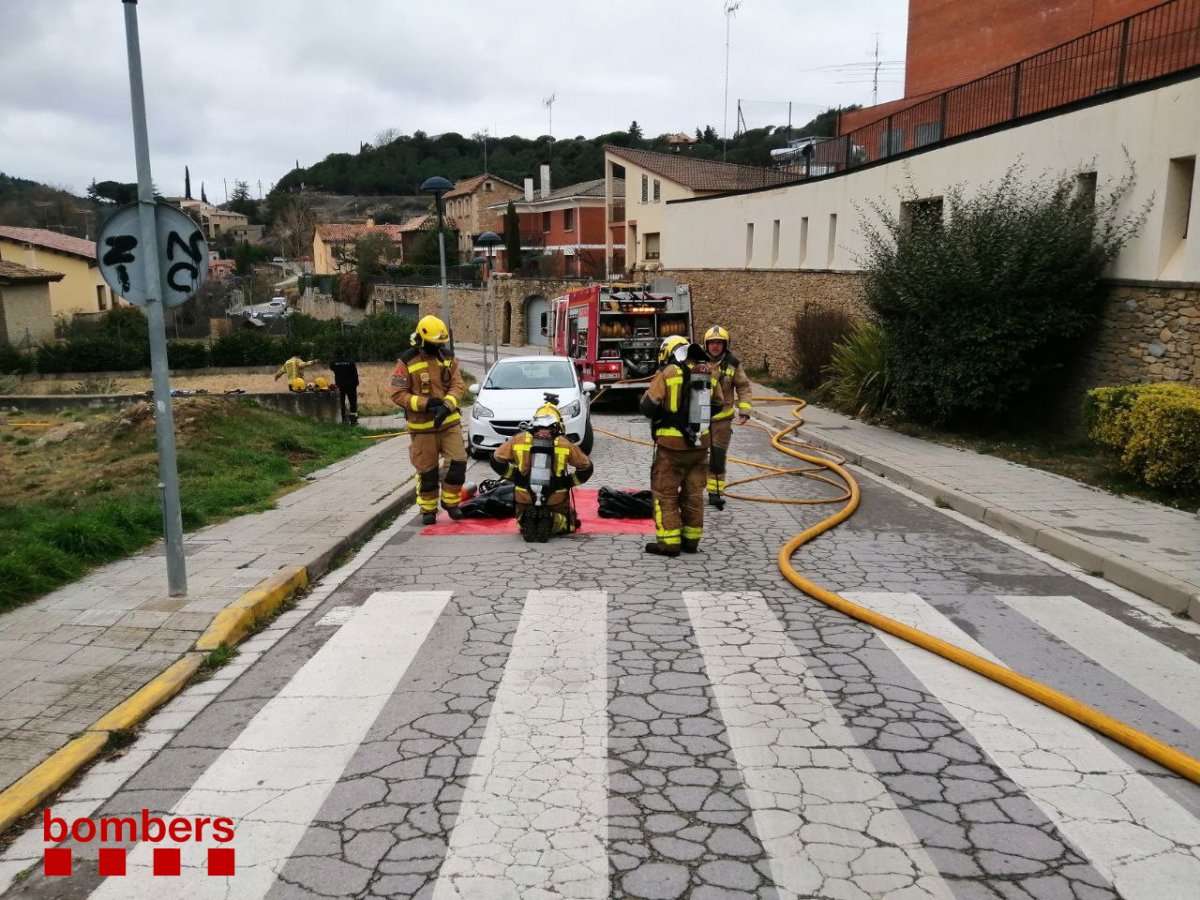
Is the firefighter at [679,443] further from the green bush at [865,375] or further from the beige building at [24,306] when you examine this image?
the beige building at [24,306]

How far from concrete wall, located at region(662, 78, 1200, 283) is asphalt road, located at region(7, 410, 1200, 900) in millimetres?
6948

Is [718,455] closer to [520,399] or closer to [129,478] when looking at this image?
[520,399]

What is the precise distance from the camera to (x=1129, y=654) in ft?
18.5

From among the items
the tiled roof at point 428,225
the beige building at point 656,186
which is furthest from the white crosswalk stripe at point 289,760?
the tiled roof at point 428,225

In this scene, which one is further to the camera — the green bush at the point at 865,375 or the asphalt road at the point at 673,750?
the green bush at the point at 865,375

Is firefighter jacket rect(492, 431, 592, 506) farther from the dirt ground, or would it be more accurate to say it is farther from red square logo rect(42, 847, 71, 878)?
the dirt ground

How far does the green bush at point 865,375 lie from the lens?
55.0 feet

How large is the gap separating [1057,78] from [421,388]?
41.2ft

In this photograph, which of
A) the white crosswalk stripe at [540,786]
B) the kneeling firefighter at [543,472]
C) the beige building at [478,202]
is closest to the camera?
the white crosswalk stripe at [540,786]

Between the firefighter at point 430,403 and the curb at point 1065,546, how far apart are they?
5.41m

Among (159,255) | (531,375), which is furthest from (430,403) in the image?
(531,375)

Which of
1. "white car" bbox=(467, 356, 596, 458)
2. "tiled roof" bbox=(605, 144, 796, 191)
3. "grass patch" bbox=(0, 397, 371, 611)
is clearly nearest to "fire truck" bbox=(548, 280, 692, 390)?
"white car" bbox=(467, 356, 596, 458)

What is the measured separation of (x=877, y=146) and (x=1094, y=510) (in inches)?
593

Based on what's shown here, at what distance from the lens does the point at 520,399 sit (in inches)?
523
